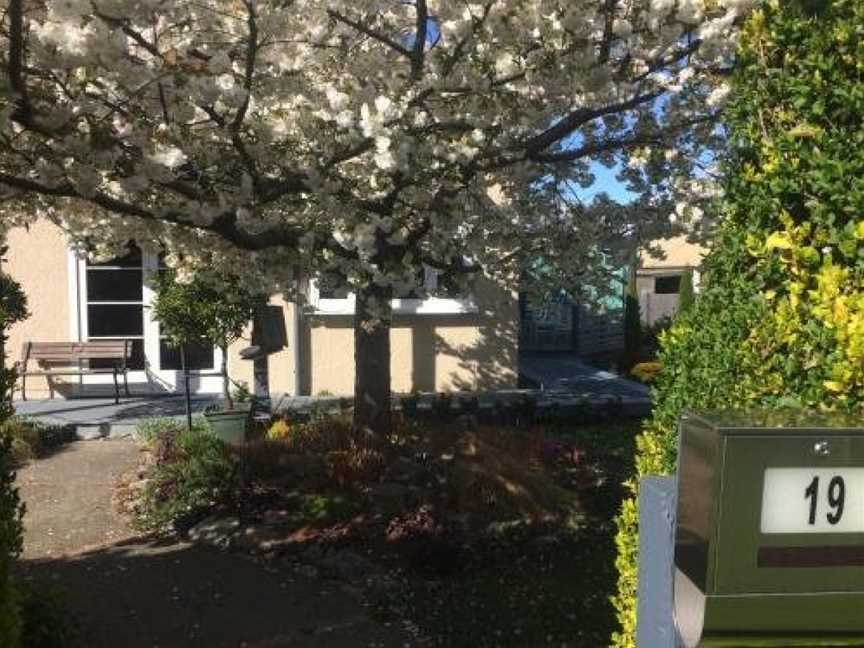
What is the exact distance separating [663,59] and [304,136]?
2373mm

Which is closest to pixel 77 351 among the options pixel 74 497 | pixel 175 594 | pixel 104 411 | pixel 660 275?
pixel 104 411

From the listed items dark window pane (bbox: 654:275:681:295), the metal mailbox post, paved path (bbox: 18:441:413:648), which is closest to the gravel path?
paved path (bbox: 18:441:413:648)

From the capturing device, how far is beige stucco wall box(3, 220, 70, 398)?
11.6 m

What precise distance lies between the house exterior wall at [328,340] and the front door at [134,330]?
0.19m

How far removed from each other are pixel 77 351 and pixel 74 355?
0.07 metres

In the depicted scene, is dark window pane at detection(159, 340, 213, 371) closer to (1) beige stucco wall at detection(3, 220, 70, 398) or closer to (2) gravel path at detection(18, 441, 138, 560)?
(1) beige stucco wall at detection(3, 220, 70, 398)

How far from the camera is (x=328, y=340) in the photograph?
38.8 ft

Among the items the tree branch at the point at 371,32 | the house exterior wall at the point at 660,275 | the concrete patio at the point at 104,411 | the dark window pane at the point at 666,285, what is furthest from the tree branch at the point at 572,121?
the dark window pane at the point at 666,285

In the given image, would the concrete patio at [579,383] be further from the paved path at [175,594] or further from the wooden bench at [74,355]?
the wooden bench at [74,355]

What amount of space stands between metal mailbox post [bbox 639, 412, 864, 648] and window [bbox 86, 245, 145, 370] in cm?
1147

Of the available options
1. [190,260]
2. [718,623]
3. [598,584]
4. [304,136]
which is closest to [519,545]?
[598,584]

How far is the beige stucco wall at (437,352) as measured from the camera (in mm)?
11867

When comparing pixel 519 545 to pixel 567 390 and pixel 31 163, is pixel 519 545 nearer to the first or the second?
pixel 31 163

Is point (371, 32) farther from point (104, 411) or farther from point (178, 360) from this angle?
point (178, 360)
